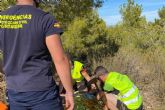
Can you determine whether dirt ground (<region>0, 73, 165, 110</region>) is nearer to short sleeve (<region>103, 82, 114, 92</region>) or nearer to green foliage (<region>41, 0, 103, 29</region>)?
short sleeve (<region>103, 82, 114, 92</region>)

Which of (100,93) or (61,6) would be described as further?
(61,6)

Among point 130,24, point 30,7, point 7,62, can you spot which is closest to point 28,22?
point 30,7

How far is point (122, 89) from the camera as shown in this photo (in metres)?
6.73

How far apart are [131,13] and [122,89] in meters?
34.2

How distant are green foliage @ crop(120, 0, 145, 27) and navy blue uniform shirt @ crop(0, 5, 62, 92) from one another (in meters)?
37.0

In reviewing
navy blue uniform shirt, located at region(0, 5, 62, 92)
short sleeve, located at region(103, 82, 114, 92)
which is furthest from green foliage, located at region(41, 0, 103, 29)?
navy blue uniform shirt, located at region(0, 5, 62, 92)

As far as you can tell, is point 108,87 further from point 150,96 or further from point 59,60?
point 59,60

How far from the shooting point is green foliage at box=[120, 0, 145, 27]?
4012 centimetres

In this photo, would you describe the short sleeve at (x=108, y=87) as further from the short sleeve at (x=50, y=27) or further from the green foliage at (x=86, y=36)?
the green foliage at (x=86, y=36)

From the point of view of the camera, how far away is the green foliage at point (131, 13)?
4012 cm

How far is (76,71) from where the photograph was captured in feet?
24.5

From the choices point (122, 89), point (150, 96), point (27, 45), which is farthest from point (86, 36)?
point (27, 45)

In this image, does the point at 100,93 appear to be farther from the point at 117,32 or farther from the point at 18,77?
the point at 117,32

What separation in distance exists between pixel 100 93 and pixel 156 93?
2.28 m
